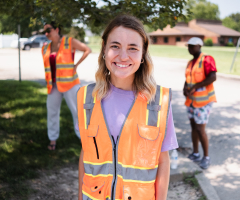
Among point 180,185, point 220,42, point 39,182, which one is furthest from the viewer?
point 220,42

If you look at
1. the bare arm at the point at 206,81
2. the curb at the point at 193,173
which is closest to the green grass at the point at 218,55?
the bare arm at the point at 206,81

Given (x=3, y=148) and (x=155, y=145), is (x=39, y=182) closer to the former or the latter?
(x=3, y=148)

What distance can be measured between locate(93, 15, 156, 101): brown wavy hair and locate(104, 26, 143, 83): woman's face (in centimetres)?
4

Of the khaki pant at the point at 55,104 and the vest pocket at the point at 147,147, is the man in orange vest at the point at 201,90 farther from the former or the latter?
the vest pocket at the point at 147,147

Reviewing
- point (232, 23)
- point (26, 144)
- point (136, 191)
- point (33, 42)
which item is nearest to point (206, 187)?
point (136, 191)

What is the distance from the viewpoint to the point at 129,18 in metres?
1.73

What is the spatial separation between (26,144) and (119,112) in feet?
12.2

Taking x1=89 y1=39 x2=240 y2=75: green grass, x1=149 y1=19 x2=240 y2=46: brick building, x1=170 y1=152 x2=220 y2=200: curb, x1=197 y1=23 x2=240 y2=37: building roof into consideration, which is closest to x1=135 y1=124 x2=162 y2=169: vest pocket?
x1=170 y1=152 x2=220 y2=200: curb

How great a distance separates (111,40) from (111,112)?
1.51ft

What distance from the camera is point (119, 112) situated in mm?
1749

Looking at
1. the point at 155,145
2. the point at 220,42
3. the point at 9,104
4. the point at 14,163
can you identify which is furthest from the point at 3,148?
the point at 220,42

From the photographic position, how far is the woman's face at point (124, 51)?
5.54 ft

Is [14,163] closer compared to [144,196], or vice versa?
[144,196]

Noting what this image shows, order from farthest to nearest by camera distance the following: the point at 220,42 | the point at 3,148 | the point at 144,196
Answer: the point at 220,42
the point at 3,148
the point at 144,196
